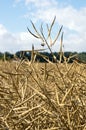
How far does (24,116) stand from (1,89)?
7.7 inches

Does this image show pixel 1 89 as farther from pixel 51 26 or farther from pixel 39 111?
pixel 51 26

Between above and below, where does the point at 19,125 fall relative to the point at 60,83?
below

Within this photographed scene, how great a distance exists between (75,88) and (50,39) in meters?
0.21

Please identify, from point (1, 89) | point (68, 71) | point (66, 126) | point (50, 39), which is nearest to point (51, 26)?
point (50, 39)

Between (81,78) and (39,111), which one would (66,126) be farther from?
(81,78)

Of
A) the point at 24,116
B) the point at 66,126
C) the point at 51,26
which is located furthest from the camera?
the point at 51,26

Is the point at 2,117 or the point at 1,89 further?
the point at 1,89

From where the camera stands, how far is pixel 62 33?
1.31 meters

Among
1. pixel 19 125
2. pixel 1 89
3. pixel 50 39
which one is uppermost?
pixel 50 39

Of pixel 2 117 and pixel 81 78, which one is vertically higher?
pixel 81 78

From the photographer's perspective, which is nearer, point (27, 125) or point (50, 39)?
point (27, 125)

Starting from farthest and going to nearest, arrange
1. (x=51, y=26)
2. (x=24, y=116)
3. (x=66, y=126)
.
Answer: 1. (x=51, y=26)
2. (x=24, y=116)
3. (x=66, y=126)

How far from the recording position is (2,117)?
4.15 feet

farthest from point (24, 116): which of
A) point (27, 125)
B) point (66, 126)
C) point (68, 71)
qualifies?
point (68, 71)
